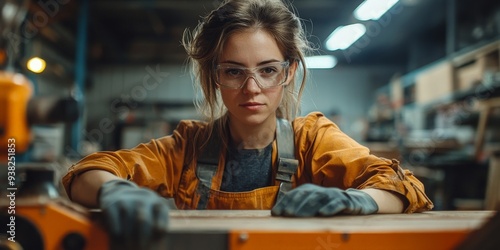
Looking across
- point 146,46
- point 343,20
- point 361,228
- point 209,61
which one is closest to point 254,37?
point 209,61

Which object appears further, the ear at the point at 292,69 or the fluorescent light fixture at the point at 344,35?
the fluorescent light fixture at the point at 344,35

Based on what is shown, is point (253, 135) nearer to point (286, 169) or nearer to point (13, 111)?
point (286, 169)

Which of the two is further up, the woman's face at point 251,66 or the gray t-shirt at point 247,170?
the woman's face at point 251,66

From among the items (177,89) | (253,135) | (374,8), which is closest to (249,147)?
(253,135)

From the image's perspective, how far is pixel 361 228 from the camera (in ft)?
2.79

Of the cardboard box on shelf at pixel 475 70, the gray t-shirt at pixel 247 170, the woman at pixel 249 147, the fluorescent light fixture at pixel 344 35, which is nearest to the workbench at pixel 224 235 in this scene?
the woman at pixel 249 147

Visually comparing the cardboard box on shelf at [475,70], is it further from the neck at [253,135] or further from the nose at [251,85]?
the nose at [251,85]

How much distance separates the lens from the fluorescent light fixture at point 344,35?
6988 millimetres

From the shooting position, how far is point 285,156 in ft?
5.65

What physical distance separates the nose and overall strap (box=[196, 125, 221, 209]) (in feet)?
1.02

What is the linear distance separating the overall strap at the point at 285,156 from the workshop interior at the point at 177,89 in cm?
30

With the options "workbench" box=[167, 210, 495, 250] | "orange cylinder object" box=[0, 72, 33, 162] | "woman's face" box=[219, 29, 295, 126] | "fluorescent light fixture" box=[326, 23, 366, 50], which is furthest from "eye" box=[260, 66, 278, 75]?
"fluorescent light fixture" box=[326, 23, 366, 50]

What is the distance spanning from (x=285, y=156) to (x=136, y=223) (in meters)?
1.02

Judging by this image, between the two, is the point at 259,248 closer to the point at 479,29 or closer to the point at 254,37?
the point at 254,37
